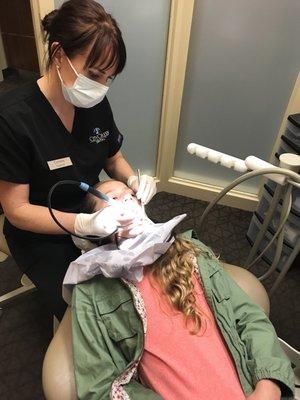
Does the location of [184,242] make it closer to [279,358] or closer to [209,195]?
[279,358]

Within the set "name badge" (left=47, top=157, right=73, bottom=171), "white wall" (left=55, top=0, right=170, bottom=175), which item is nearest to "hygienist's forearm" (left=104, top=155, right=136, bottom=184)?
"name badge" (left=47, top=157, right=73, bottom=171)

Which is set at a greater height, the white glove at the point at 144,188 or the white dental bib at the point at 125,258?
the white glove at the point at 144,188

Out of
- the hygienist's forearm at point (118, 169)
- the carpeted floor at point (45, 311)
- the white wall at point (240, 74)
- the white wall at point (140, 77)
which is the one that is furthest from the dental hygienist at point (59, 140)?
the white wall at point (240, 74)

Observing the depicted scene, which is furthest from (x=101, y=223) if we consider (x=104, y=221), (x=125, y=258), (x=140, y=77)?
(x=140, y=77)

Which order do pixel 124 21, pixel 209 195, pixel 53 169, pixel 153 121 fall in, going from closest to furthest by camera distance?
pixel 53 169 < pixel 124 21 < pixel 153 121 < pixel 209 195

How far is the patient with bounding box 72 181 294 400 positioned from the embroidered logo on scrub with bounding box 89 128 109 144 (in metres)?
0.25

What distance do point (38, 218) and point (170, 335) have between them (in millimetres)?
533

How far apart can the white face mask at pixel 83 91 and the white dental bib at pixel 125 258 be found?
1.44ft

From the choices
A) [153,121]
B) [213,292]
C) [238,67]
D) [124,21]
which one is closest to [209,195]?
[153,121]

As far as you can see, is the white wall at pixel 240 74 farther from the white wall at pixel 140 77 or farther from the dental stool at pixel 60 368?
the dental stool at pixel 60 368

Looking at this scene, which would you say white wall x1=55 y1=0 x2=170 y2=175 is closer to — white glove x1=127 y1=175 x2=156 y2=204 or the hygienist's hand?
white glove x1=127 y1=175 x2=156 y2=204

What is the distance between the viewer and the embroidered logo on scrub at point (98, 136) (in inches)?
48.3

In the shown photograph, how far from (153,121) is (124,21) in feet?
2.06

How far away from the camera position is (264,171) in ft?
2.85
